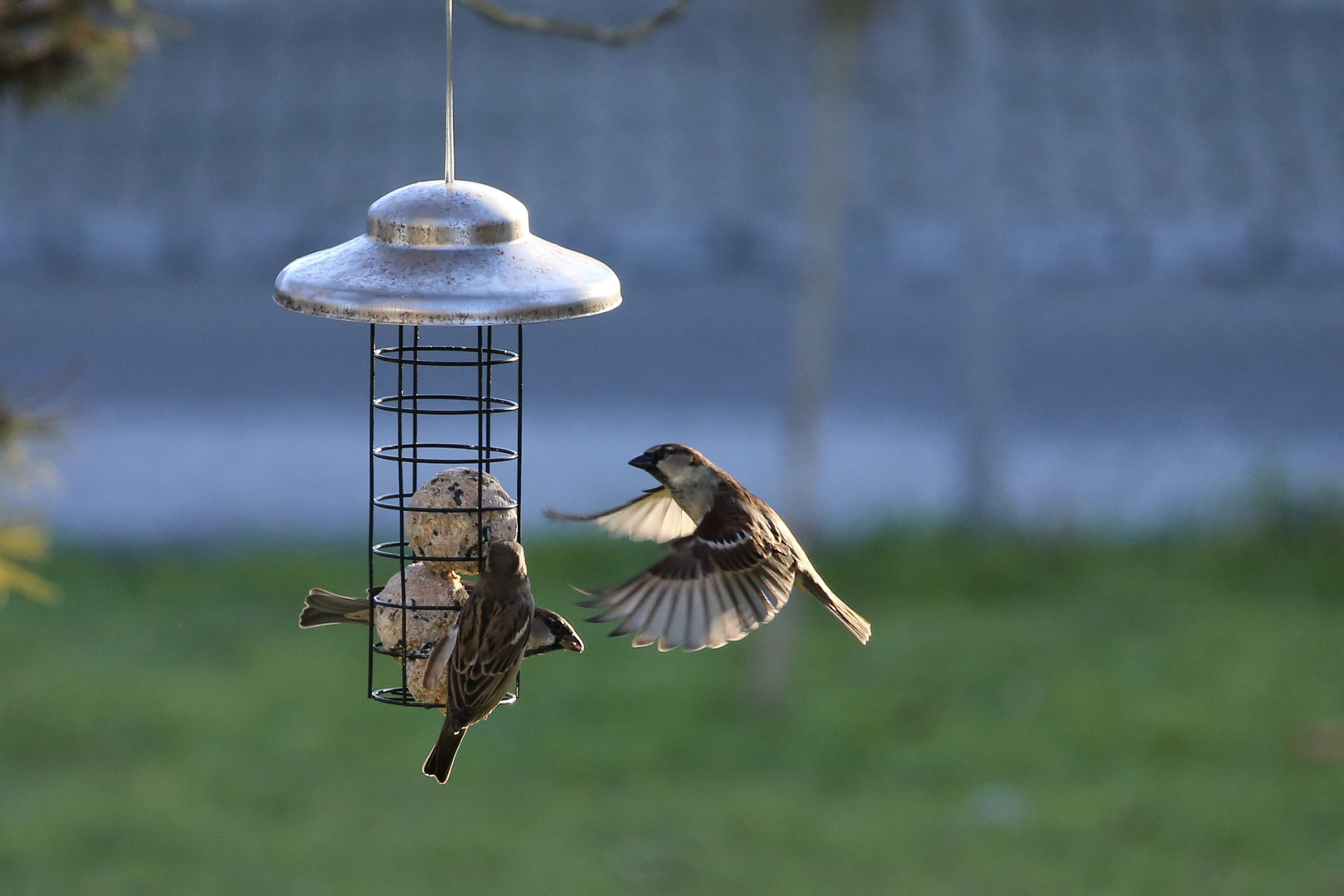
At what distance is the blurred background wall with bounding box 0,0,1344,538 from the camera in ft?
38.6

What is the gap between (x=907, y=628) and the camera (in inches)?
341

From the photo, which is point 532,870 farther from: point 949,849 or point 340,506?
point 340,506

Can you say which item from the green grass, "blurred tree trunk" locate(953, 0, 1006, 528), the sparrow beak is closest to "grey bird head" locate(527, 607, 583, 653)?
the sparrow beak

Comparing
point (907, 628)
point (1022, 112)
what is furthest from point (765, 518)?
point (1022, 112)

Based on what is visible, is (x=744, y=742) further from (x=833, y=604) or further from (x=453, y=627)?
(x=453, y=627)

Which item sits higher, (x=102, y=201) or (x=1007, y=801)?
(x=102, y=201)

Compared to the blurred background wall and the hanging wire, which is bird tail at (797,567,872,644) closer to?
the hanging wire

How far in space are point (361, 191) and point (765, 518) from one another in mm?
12026

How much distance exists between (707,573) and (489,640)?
0.47 m

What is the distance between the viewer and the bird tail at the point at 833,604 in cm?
376

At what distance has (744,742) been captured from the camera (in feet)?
24.9

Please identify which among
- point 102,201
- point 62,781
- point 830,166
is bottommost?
point 62,781

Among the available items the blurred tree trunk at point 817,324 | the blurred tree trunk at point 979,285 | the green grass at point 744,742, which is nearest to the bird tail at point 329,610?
the green grass at point 744,742

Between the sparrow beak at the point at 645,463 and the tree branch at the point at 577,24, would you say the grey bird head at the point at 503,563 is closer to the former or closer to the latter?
the sparrow beak at the point at 645,463
